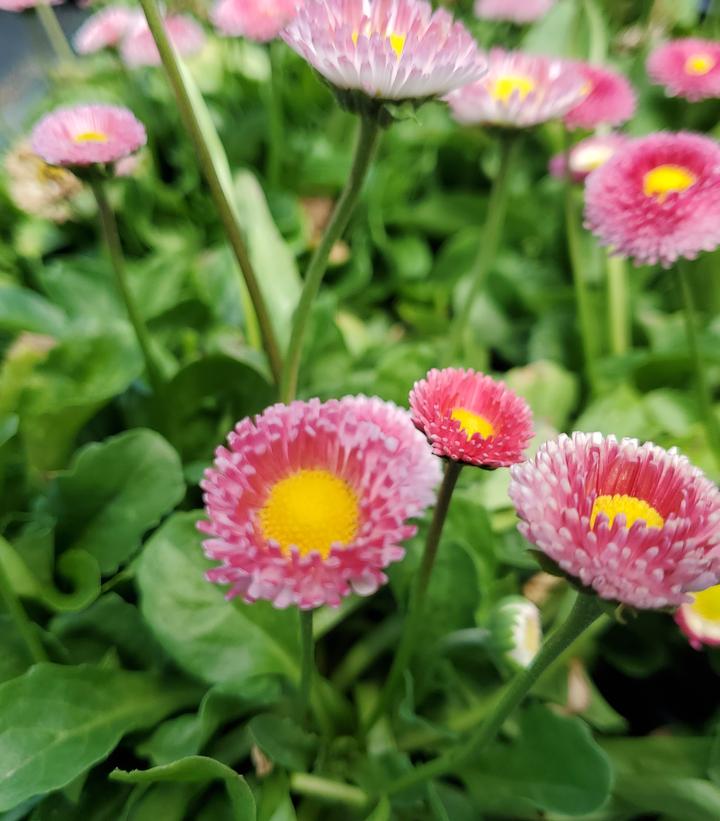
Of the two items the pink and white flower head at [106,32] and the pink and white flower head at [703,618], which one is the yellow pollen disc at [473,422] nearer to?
the pink and white flower head at [703,618]

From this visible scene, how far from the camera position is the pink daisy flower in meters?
0.33

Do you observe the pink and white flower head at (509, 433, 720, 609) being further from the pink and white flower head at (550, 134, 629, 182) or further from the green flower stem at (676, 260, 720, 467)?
the pink and white flower head at (550, 134, 629, 182)

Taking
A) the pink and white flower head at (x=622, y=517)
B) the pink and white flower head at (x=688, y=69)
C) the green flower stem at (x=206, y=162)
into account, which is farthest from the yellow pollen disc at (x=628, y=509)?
the pink and white flower head at (x=688, y=69)

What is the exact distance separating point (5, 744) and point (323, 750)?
205mm

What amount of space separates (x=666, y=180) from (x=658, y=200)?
0.12ft

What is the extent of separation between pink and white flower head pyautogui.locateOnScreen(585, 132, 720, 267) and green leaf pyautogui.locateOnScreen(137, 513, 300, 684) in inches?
13.3

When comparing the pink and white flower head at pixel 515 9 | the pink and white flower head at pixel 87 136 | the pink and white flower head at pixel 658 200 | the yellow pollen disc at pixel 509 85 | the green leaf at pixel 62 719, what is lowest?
the green leaf at pixel 62 719

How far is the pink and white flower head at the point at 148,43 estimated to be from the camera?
0.90m

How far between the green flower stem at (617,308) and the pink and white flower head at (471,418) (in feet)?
1.58

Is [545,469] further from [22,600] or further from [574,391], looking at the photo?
[574,391]

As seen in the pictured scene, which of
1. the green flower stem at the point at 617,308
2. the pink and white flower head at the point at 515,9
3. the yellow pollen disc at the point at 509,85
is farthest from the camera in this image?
the pink and white flower head at the point at 515,9

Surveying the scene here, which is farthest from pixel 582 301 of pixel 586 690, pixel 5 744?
pixel 5 744

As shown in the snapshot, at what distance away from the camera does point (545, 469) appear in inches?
11.1

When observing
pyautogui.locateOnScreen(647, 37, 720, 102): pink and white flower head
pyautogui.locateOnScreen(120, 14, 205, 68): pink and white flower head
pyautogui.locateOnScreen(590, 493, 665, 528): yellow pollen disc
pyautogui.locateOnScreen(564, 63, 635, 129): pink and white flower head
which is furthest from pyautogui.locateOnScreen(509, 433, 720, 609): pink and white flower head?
pyautogui.locateOnScreen(120, 14, 205, 68): pink and white flower head
